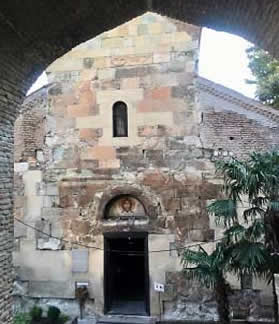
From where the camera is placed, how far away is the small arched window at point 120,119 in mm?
9094

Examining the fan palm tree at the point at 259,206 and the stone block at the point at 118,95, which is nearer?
the fan palm tree at the point at 259,206

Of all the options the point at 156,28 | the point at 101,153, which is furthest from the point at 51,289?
the point at 156,28

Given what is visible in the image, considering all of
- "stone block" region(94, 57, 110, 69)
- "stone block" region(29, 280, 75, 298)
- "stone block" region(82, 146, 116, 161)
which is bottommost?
"stone block" region(29, 280, 75, 298)

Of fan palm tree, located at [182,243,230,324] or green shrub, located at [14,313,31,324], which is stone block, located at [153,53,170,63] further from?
green shrub, located at [14,313,31,324]

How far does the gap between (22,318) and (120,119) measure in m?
4.54

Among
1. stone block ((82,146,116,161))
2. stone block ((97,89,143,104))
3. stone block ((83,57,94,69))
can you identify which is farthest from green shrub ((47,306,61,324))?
stone block ((83,57,94,69))

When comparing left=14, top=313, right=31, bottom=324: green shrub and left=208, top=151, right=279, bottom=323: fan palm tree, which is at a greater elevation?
left=208, top=151, right=279, bottom=323: fan palm tree

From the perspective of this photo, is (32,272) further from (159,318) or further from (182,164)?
(182,164)

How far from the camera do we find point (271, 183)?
20.0 feet

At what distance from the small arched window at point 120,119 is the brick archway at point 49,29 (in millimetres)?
3943

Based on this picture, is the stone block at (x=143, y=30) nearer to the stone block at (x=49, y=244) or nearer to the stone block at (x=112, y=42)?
the stone block at (x=112, y=42)

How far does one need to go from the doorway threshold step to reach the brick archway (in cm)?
394

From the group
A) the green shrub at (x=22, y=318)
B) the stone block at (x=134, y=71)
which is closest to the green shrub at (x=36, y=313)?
the green shrub at (x=22, y=318)

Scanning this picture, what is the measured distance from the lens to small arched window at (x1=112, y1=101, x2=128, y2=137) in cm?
909
